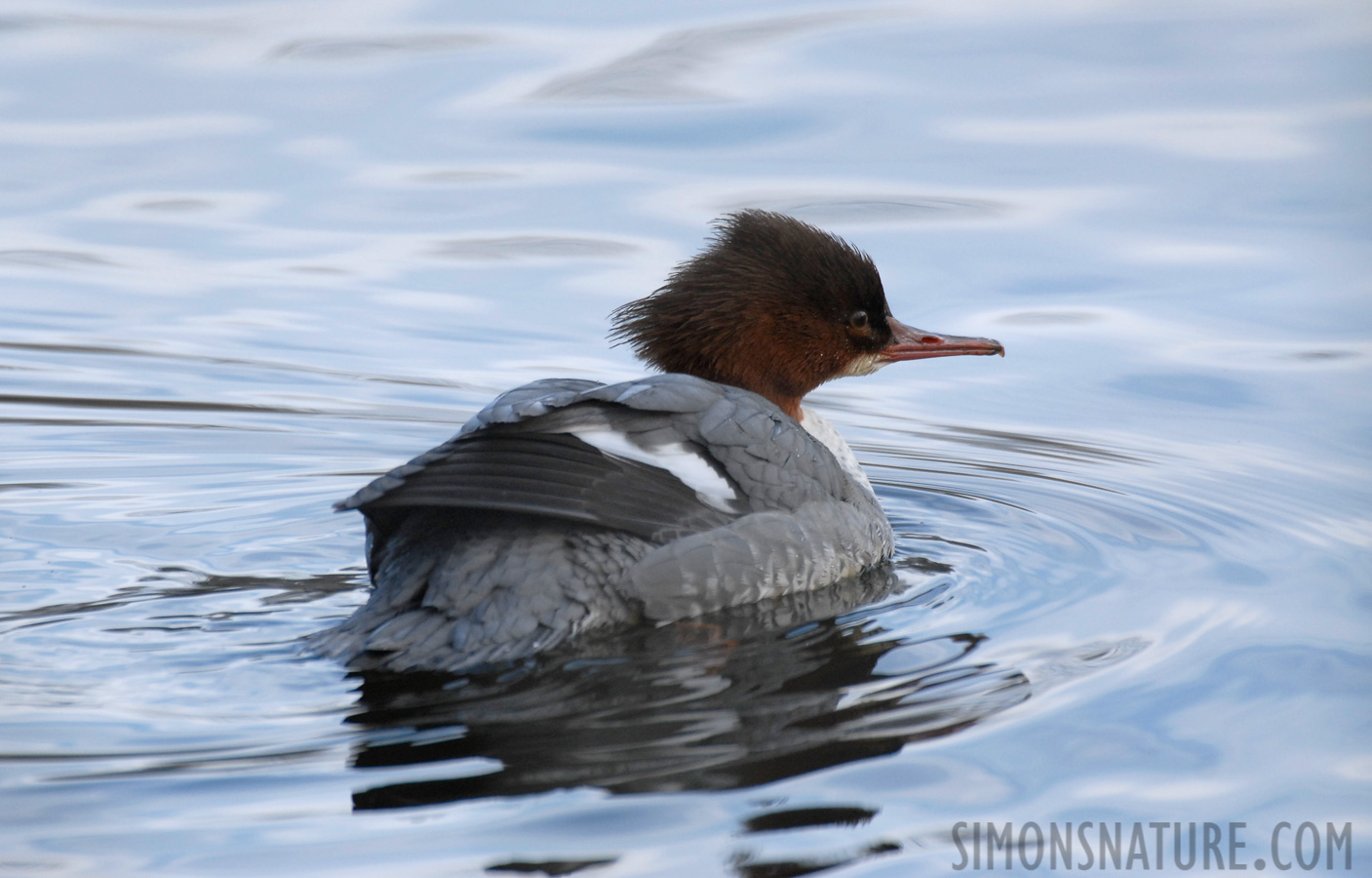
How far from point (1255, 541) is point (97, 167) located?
7.51m

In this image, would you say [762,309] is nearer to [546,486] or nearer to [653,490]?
[653,490]

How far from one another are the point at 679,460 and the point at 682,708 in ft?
3.04

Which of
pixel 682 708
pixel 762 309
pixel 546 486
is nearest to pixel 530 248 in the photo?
pixel 762 309

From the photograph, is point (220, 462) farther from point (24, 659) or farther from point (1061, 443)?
point (1061, 443)

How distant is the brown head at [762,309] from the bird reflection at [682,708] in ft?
3.80

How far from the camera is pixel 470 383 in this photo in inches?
311

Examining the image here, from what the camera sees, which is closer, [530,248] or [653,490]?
[653,490]

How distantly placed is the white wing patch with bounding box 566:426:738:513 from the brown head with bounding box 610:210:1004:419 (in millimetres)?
882

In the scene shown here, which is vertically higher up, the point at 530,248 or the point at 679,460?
the point at 530,248

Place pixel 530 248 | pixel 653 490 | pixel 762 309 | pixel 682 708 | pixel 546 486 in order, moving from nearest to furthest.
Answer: pixel 682 708 < pixel 546 486 < pixel 653 490 < pixel 762 309 < pixel 530 248

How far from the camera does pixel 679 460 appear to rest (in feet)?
16.2

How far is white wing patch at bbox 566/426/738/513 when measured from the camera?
4.78m

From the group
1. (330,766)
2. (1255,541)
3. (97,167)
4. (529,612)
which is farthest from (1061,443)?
(97,167)

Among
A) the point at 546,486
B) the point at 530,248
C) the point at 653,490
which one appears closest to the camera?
the point at 546,486
